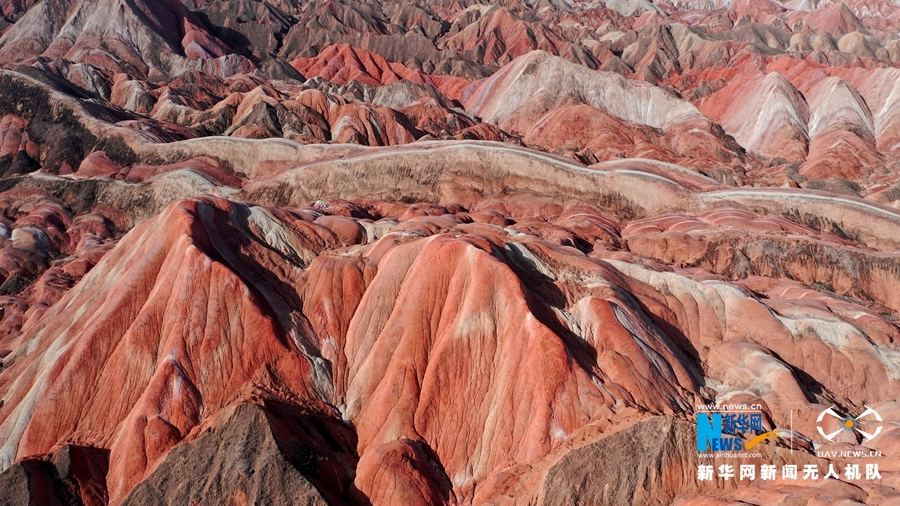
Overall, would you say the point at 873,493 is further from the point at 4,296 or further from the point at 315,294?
the point at 4,296

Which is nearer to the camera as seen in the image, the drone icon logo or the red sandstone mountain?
the red sandstone mountain

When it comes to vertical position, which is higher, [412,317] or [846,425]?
[412,317]

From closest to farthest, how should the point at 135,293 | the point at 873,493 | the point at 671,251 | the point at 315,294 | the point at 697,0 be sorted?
the point at 873,493 < the point at 135,293 < the point at 315,294 < the point at 671,251 < the point at 697,0

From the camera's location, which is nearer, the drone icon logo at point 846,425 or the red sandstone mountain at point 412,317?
the red sandstone mountain at point 412,317

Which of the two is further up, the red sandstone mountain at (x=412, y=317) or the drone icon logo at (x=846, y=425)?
the red sandstone mountain at (x=412, y=317)

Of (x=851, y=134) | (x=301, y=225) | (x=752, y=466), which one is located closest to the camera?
(x=752, y=466)

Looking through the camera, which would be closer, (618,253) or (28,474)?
(28,474)

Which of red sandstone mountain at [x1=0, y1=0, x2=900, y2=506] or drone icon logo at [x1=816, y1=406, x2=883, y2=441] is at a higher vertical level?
red sandstone mountain at [x1=0, y1=0, x2=900, y2=506]

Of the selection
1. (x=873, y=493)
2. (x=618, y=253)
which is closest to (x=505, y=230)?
(x=618, y=253)
